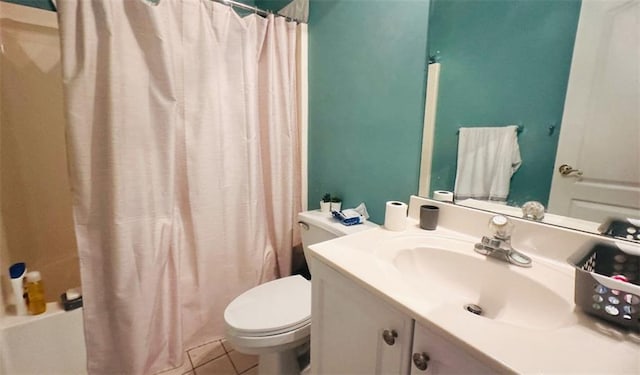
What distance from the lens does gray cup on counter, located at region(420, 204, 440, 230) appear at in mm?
1052

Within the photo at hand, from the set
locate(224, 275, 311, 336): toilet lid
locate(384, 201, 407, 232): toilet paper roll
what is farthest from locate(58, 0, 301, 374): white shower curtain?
locate(384, 201, 407, 232): toilet paper roll

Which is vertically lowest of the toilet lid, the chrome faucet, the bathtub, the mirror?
the bathtub

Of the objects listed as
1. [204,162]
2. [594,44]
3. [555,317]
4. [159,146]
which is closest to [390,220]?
[555,317]

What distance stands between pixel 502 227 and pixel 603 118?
1.33 ft

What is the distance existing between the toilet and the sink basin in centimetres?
43

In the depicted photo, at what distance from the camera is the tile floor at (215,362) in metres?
1.42

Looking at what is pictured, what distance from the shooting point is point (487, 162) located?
3.35ft

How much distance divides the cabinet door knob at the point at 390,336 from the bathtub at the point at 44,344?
1.37m

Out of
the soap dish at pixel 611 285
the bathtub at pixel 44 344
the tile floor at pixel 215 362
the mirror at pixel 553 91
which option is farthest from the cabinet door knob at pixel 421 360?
the bathtub at pixel 44 344

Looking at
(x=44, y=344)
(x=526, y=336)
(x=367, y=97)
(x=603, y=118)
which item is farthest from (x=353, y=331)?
(x=44, y=344)

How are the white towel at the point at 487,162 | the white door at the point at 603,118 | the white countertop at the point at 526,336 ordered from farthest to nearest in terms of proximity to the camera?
1. the white towel at the point at 487,162
2. the white door at the point at 603,118
3. the white countertop at the point at 526,336

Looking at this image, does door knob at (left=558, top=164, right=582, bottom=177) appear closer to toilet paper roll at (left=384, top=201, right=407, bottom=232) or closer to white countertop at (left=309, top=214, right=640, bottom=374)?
white countertop at (left=309, top=214, right=640, bottom=374)

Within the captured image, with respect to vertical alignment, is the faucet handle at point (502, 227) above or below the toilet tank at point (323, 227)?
above

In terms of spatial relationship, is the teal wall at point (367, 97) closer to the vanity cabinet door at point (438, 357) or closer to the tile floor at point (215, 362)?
the vanity cabinet door at point (438, 357)
